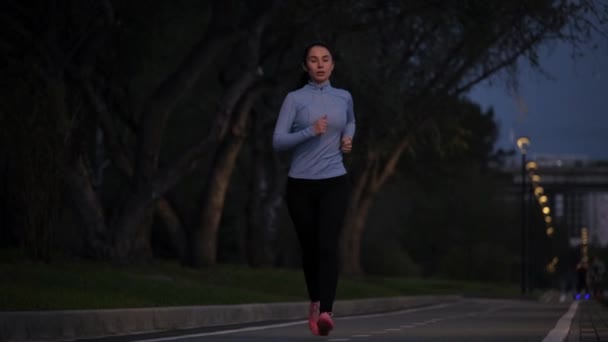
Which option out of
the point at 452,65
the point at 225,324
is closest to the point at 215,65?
the point at 452,65

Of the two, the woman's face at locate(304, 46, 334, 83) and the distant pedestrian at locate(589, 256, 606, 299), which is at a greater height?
the woman's face at locate(304, 46, 334, 83)

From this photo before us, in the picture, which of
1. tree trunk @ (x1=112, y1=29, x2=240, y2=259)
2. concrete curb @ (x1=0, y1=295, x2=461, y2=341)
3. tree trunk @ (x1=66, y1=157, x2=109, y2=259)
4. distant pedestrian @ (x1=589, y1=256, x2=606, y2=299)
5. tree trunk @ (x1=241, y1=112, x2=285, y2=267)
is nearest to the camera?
concrete curb @ (x1=0, y1=295, x2=461, y2=341)

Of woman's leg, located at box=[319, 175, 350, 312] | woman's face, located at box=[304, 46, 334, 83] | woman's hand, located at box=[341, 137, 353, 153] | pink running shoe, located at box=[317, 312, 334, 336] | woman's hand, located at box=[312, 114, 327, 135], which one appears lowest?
pink running shoe, located at box=[317, 312, 334, 336]

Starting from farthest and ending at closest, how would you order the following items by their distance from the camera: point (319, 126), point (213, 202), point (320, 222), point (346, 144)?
1. point (213, 202)
2. point (320, 222)
3. point (346, 144)
4. point (319, 126)

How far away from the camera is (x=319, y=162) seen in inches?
415

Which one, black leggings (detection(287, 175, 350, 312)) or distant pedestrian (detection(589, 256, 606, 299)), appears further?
distant pedestrian (detection(589, 256, 606, 299))

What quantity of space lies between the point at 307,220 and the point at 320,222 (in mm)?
120

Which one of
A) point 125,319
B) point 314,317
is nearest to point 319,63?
point 314,317

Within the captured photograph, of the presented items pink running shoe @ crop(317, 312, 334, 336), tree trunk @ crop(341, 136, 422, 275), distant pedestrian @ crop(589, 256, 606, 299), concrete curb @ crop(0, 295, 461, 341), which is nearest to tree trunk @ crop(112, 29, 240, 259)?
concrete curb @ crop(0, 295, 461, 341)

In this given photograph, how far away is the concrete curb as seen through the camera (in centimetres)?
1349

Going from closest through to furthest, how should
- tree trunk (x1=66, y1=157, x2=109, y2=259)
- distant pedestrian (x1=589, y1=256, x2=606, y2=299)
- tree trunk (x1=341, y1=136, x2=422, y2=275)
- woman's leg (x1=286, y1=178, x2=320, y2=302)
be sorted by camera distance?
woman's leg (x1=286, y1=178, x2=320, y2=302)
tree trunk (x1=66, y1=157, x2=109, y2=259)
tree trunk (x1=341, y1=136, x2=422, y2=275)
distant pedestrian (x1=589, y1=256, x2=606, y2=299)

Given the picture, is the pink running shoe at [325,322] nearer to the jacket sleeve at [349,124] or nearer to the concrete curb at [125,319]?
the jacket sleeve at [349,124]

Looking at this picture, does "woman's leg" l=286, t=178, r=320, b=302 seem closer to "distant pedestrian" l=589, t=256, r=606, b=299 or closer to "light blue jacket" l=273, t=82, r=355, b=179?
"light blue jacket" l=273, t=82, r=355, b=179

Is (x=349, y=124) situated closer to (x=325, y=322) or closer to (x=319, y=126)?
(x=319, y=126)
